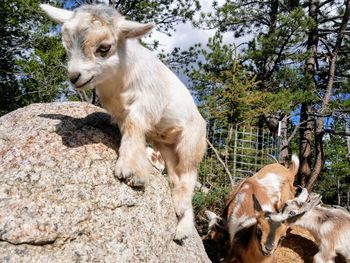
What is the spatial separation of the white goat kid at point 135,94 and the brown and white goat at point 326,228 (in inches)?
170

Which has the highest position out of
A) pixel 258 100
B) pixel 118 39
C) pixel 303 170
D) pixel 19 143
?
pixel 118 39

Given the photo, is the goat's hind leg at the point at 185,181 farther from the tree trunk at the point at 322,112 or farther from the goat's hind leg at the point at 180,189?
the tree trunk at the point at 322,112

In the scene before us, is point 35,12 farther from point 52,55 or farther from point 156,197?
point 156,197

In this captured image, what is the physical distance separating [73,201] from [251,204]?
490 cm

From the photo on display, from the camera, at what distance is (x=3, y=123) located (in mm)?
3852

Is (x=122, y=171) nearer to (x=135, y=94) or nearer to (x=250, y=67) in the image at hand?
(x=135, y=94)

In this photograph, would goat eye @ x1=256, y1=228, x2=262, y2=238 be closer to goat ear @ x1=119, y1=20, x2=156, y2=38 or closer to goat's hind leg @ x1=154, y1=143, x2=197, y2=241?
goat's hind leg @ x1=154, y1=143, x2=197, y2=241

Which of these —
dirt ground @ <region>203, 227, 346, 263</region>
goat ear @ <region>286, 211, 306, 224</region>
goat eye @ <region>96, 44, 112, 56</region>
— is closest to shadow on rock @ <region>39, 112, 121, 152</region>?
goat eye @ <region>96, 44, 112, 56</region>

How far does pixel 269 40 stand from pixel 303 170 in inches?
166

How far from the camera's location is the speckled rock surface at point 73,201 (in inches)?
113

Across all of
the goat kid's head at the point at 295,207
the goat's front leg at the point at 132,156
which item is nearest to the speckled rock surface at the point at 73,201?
the goat's front leg at the point at 132,156

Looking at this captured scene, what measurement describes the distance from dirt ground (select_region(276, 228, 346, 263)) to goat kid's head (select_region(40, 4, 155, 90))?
642 cm

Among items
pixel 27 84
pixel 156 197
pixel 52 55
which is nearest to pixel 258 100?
pixel 52 55

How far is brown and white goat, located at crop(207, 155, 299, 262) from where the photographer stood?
7176 millimetres
